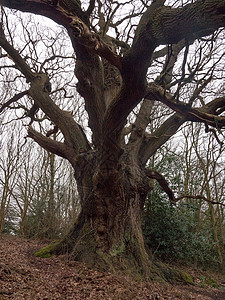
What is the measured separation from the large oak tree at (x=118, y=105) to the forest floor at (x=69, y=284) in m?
0.46

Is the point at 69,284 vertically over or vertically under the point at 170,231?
under

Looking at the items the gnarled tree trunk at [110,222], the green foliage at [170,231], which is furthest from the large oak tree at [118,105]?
the green foliage at [170,231]

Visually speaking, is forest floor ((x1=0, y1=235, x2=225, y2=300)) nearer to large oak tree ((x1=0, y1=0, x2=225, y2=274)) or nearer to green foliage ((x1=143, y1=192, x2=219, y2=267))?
large oak tree ((x1=0, y1=0, x2=225, y2=274))

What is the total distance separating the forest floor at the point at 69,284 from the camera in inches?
134

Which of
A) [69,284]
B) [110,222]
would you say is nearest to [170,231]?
[110,222]

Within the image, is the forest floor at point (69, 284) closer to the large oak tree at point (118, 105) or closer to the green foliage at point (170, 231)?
the large oak tree at point (118, 105)

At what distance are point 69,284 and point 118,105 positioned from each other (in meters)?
2.90

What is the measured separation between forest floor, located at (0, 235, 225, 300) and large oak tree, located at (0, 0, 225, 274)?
1.50 ft

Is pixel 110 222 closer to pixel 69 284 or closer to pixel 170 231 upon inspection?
pixel 69 284

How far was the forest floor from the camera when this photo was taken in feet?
11.2

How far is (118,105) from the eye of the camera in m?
4.12

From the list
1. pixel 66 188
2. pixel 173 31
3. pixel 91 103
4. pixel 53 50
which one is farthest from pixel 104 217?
pixel 66 188

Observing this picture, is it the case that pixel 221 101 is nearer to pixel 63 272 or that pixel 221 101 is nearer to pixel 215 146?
pixel 63 272

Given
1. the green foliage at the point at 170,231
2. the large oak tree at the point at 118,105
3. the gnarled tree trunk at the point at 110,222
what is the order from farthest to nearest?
the green foliage at the point at 170,231
the gnarled tree trunk at the point at 110,222
the large oak tree at the point at 118,105
